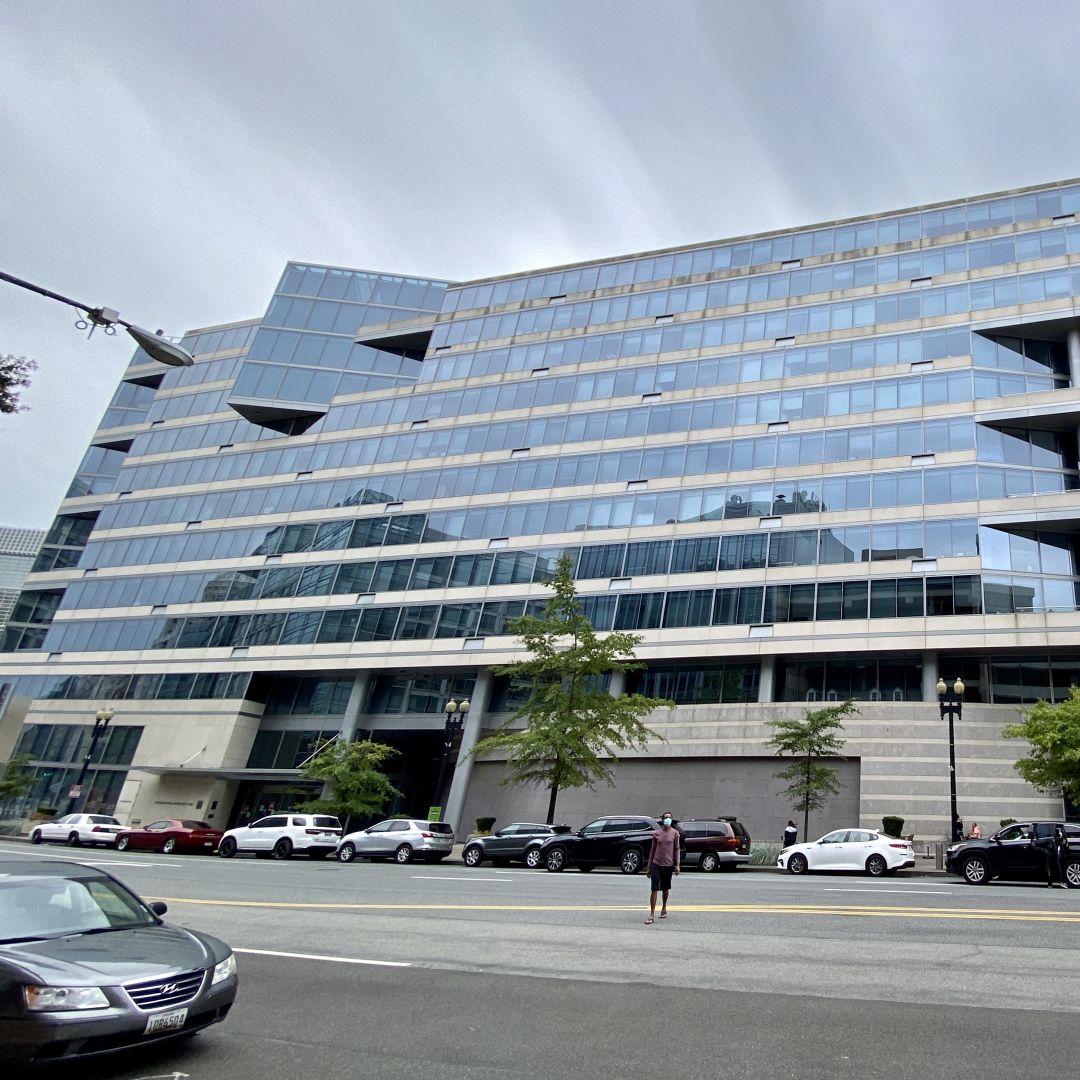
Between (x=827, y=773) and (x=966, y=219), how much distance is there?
92.9 ft

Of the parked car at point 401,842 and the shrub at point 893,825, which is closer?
the parked car at point 401,842

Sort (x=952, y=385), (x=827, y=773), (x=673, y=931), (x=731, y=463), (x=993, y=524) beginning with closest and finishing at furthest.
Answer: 1. (x=673, y=931)
2. (x=827, y=773)
3. (x=993, y=524)
4. (x=952, y=385)
5. (x=731, y=463)

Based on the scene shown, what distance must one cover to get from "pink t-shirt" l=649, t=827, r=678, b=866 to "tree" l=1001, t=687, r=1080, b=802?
17.8 m

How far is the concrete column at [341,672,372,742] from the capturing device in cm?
4288

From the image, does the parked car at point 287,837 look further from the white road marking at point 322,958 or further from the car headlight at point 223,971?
the car headlight at point 223,971

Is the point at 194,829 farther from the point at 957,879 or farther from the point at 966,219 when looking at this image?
the point at 966,219

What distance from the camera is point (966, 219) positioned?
1633 inches

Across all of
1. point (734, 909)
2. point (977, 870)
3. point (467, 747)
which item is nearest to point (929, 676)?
point (977, 870)

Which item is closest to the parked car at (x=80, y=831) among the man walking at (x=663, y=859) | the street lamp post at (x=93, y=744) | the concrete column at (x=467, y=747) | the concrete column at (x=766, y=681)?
the street lamp post at (x=93, y=744)

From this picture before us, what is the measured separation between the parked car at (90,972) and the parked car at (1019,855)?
1819cm

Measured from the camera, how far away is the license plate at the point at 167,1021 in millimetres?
5668

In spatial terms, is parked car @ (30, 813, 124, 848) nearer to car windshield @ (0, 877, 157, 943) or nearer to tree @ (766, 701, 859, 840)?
tree @ (766, 701, 859, 840)

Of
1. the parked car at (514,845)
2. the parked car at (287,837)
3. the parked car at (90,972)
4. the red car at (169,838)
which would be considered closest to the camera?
the parked car at (90,972)

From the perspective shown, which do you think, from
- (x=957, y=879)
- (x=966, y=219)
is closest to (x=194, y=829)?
(x=957, y=879)
